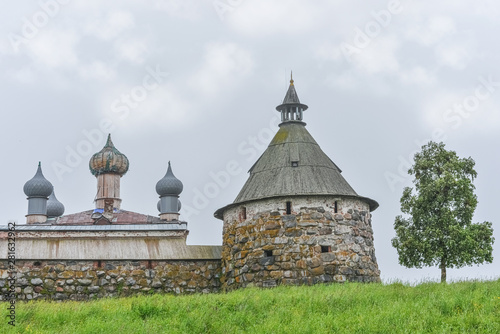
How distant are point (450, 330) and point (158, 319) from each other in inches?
275

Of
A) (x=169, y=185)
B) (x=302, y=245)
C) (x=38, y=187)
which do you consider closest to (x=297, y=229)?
(x=302, y=245)

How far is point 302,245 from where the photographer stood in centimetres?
2722

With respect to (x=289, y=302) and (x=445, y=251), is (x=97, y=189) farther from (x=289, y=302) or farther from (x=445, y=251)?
(x=289, y=302)

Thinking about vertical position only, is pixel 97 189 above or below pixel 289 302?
above

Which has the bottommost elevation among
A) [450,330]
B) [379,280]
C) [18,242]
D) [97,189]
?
[450,330]

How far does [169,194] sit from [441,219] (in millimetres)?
23916

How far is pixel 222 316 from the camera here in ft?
63.7

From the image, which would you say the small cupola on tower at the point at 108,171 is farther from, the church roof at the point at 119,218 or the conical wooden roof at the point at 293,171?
the conical wooden roof at the point at 293,171

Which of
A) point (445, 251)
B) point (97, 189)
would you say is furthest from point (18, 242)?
point (97, 189)

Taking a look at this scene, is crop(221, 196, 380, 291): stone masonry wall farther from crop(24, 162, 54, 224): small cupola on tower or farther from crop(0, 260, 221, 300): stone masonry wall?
crop(24, 162, 54, 224): small cupola on tower

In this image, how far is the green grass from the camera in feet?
58.4

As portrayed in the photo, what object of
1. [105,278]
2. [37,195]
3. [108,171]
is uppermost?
[108,171]

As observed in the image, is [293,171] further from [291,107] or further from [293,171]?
[291,107]

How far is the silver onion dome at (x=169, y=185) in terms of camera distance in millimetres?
50562
